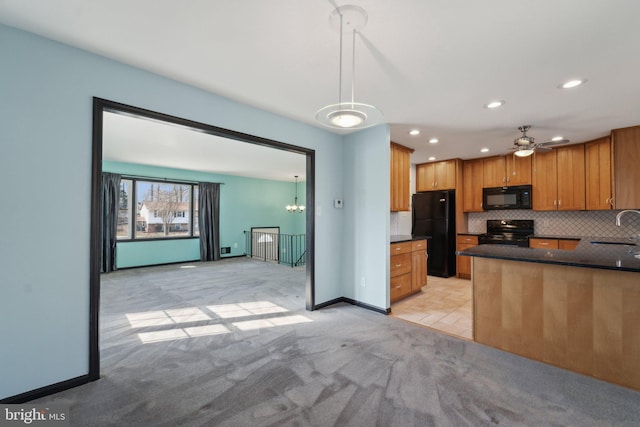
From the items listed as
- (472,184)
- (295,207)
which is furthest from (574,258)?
(295,207)

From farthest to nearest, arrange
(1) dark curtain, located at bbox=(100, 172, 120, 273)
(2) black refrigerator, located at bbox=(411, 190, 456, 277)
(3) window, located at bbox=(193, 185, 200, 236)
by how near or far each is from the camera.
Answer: (3) window, located at bbox=(193, 185, 200, 236), (1) dark curtain, located at bbox=(100, 172, 120, 273), (2) black refrigerator, located at bbox=(411, 190, 456, 277)

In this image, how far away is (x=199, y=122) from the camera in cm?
268

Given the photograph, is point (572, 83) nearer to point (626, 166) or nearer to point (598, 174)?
point (626, 166)

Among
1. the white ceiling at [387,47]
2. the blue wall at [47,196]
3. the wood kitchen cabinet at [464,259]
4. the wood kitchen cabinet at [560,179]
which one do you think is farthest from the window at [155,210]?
the wood kitchen cabinet at [560,179]

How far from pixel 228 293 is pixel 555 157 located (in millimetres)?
6193

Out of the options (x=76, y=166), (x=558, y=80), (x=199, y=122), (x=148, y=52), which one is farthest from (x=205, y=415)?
(x=558, y=80)

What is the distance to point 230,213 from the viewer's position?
8516 mm

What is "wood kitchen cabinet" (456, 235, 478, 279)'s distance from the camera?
552 cm

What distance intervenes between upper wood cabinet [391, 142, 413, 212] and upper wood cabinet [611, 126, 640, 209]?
2793 millimetres

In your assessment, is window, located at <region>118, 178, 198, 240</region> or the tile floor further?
window, located at <region>118, 178, 198, 240</region>

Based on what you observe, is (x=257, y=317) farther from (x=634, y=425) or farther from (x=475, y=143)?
(x=475, y=143)

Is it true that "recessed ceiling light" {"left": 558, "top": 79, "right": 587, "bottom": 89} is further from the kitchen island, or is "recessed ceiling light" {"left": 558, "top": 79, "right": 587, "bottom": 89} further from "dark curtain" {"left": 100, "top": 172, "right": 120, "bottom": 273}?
"dark curtain" {"left": 100, "top": 172, "right": 120, "bottom": 273}

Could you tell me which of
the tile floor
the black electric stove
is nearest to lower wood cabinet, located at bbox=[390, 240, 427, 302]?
the tile floor

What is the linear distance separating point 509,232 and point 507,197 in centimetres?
74
